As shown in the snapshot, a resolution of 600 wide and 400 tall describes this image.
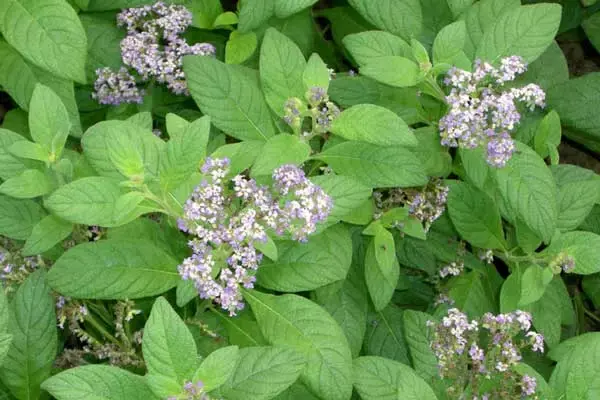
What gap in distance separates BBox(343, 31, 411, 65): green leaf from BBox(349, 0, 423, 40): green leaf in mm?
237

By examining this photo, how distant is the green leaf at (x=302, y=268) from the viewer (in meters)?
3.00

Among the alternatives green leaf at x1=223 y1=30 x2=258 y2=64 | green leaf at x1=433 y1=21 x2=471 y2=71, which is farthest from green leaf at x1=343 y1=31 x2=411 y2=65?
green leaf at x1=223 y1=30 x2=258 y2=64

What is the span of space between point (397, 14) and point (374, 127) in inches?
32.8

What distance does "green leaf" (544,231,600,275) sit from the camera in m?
3.24

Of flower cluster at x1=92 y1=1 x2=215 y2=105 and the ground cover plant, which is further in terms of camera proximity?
flower cluster at x1=92 y1=1 x2=215 y2=105

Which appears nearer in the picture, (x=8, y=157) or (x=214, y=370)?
(x=214, y=370)

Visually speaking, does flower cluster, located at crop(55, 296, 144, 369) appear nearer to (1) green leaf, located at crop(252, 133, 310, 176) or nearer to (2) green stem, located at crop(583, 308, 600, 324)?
(1) green leaf, located at crop(252, 133, 310, 176)

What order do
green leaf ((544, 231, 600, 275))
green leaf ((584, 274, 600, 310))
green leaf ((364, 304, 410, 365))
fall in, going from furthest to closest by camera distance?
green leaf ((584, 274, 600, 310)), green leaf ((364, 304, 410, 365)), green leaf ((544, 231, 600, 275))

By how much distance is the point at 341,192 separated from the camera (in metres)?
2.95

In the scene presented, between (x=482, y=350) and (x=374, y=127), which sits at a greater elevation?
(x=374, y=127)

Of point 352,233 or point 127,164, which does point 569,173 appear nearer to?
point 352,233

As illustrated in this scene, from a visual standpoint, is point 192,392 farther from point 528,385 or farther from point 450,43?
Answer: point 450,43

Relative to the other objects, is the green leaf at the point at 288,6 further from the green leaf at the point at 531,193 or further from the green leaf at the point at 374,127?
the green leaf at the point at 531,193

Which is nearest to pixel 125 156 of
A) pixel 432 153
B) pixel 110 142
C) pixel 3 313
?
pixel 110 142
